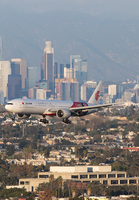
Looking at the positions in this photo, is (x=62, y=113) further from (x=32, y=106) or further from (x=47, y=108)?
(x=32, y=106)

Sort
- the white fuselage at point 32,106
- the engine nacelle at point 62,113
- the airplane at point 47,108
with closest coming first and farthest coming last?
the white fuselage at point 32,106 < the airplane at point 47,108 < the engine nacelle at point 62,113

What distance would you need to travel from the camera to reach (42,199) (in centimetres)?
17462

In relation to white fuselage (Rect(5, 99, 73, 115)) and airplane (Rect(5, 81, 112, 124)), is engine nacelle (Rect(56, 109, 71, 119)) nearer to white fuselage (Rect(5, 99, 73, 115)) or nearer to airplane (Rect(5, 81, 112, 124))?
airplane (Rect(5, 81, 112, 124))

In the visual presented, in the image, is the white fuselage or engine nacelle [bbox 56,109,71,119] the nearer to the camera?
the white fuselage

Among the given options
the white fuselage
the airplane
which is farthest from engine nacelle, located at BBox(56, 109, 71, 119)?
the white fuselage

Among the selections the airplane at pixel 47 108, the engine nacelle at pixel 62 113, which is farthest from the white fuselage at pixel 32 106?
the engine nacelle at pixel 62 113

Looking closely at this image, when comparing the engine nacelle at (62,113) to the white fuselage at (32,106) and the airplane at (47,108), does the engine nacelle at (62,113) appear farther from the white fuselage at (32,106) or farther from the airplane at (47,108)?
the white fuselage at (32,106)

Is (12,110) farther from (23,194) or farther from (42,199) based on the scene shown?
(23,194)

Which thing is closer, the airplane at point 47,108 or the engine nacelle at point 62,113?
the airplane at point 47,108

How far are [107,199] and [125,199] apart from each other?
4.70 m

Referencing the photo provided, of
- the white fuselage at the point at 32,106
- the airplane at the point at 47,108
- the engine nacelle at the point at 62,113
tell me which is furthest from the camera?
the engine nacelle at the point at 62,113

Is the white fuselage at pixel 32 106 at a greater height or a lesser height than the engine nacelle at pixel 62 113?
greater

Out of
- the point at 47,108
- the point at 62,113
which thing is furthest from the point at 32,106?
the point at 62,113

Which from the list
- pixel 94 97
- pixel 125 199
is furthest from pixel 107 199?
pixel 94 97
